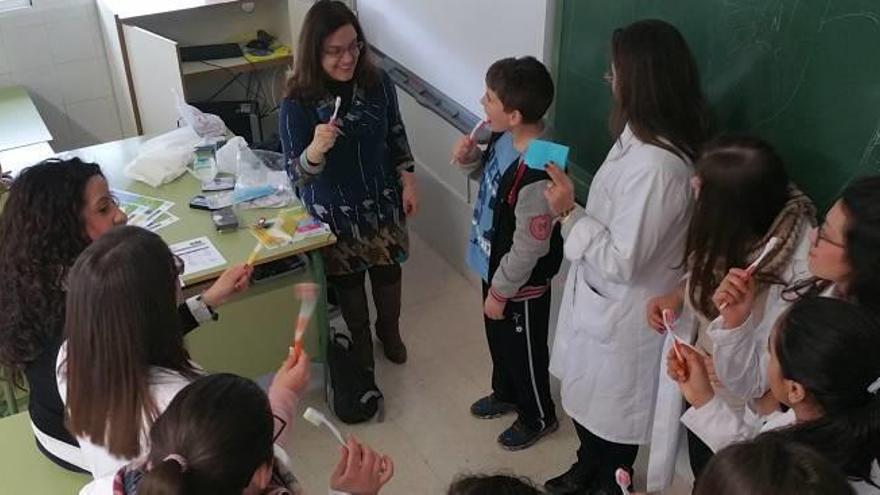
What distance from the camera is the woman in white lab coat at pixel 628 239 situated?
6.62ft

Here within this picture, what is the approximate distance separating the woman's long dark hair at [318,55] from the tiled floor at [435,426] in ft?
3.90

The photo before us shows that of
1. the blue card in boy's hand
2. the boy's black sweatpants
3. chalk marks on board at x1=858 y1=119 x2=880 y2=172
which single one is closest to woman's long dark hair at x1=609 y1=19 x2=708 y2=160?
the blue card in boy's hand

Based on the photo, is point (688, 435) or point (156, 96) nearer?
point (688, 435)

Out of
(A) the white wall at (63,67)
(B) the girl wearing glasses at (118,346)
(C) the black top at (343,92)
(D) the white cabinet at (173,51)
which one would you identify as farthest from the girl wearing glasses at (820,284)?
(A) the white wall at (63,67)

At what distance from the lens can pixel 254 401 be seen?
1363 mm

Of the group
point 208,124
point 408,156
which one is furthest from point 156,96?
point 408,156

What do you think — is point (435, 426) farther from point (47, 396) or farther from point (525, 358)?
point (47, 396)

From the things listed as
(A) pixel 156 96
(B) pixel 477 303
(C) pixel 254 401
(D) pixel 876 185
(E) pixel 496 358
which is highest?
(D) pixel 876 185

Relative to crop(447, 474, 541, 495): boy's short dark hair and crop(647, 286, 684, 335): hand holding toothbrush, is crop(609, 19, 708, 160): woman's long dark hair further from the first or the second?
crop(447, 474, 541, 495): boy's short dark hair

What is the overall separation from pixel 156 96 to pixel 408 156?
1738 millimetres

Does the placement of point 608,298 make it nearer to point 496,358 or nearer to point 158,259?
point 496,358

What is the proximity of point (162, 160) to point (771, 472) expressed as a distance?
8.26 ft

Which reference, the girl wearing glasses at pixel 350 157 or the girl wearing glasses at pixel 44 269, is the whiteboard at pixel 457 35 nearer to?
the girl wearing glasses at pixel 350 157

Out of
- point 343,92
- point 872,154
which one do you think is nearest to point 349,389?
point 343,92
